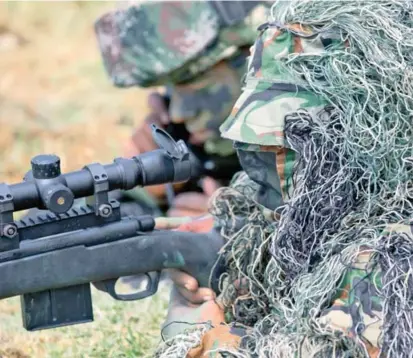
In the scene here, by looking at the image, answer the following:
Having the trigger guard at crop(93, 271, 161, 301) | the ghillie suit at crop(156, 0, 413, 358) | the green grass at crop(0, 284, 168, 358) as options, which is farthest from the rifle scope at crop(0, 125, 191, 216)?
the green grass at crop(0, 284, 168, 358)

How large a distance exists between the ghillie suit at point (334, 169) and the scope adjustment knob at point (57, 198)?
1.52 ft

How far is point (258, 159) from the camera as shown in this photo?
2773 mm

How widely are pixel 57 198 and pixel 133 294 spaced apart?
478 millimetres

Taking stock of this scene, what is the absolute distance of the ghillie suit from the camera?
244 cm

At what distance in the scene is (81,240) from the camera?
284 cm

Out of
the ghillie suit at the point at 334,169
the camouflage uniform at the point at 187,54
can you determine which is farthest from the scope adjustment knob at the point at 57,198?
the camouflage uniform at the point at 187,54

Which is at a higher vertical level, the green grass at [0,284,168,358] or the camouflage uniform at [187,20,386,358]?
the camouflage uniform at [187,20,386,358]

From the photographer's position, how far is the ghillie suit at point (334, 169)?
2.44 metres

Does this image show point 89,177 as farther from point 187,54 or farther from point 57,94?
point 57,94

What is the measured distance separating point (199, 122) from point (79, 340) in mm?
1782

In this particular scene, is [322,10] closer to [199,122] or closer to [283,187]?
[283,187]

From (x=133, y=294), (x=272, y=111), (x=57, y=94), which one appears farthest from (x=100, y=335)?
(x=57, y=94)

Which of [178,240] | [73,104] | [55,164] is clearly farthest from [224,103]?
[73,104]

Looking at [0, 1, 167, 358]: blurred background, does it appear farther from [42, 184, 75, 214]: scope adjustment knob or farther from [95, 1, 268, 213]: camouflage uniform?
[42, 184, 75, 214]: scope adjustment knob
